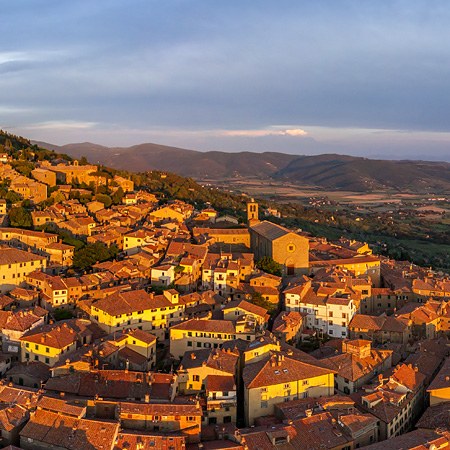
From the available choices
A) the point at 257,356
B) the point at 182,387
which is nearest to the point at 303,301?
the point at 257,356

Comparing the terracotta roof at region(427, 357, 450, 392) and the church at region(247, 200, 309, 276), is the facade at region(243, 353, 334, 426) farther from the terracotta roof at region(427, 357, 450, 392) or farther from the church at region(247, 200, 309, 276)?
the church at region(247, 200, 309, 276)

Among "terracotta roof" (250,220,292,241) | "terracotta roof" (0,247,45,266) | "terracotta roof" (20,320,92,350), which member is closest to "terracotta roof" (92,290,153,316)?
"terracotta roof" (20,320,92,350)

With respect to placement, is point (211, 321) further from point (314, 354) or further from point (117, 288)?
point (117, 288)

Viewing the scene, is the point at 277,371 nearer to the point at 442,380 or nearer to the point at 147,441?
the point at 147,441

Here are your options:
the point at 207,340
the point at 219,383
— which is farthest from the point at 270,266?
the point at 219,383

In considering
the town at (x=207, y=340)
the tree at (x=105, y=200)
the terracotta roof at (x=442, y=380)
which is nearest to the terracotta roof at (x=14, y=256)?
the town at (x=207, y=340)

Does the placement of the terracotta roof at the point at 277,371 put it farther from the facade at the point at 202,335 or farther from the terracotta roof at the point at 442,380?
the terracotta roof at the point at 442,380
